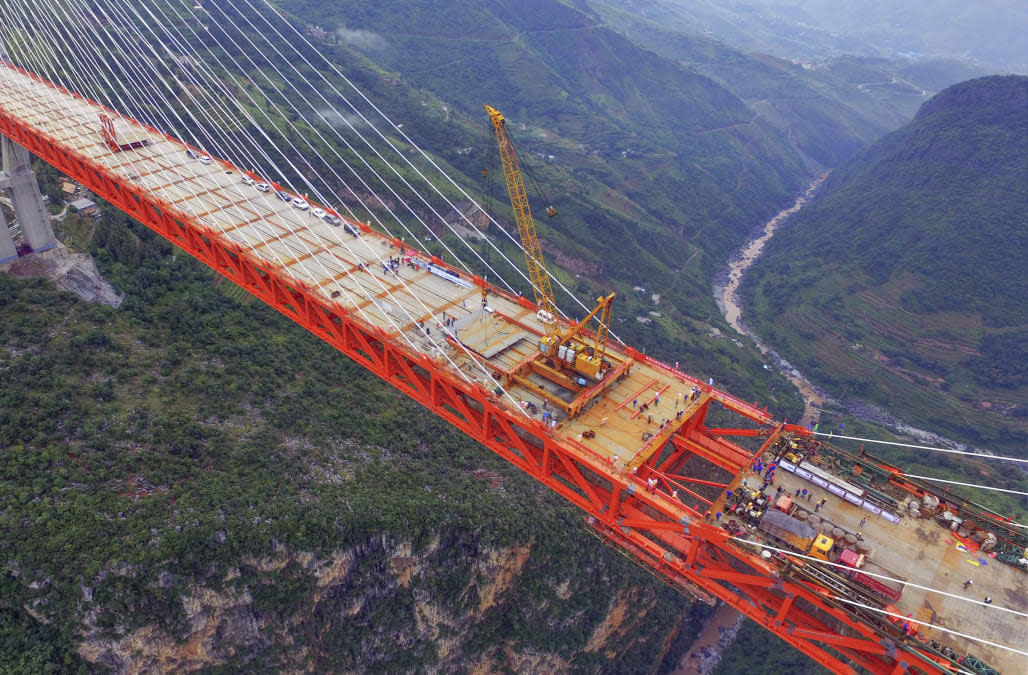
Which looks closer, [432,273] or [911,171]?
[432,273]

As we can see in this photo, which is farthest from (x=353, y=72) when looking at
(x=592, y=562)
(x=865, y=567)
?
(x=865, y=567)

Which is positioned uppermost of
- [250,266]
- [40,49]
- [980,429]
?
[40,49]

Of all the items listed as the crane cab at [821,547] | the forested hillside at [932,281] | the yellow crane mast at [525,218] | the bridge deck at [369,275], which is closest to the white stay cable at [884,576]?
the crane cab at [821,547]

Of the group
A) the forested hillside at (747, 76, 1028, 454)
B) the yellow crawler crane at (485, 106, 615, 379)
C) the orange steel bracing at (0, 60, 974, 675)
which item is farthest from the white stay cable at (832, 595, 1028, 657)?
the forested hillside at (747, 76, 1028, 454)

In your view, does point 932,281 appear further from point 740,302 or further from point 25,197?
point 25,197

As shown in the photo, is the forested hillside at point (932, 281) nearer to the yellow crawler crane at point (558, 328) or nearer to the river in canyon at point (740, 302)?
the river in canyon at point (740, 302)

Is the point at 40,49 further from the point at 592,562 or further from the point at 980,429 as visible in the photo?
the point at 980,429
